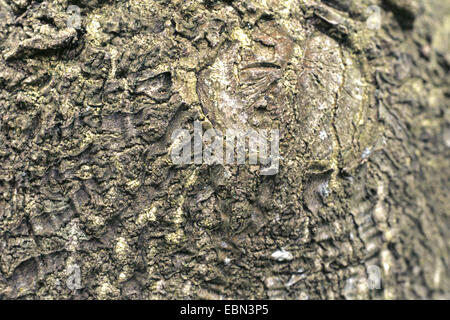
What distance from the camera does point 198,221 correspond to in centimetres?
163

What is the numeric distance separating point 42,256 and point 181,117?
0.75 meters

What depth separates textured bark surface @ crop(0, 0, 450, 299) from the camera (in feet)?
5.07

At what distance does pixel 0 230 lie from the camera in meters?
1.54

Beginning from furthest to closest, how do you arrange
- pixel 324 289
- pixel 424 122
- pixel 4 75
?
pixel 424 122, pixel 324 289, pixel 4 75

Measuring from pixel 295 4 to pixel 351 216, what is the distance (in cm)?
96

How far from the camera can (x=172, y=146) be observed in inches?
62.3

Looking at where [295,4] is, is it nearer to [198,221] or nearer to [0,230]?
[198,221]

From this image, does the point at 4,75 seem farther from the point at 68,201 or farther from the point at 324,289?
the point at 324,289

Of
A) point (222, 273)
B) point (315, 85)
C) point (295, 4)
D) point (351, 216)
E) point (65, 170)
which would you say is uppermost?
point (295, 4)

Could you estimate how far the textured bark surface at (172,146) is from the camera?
1.54 m

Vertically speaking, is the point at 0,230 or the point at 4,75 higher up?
the point at 4,75

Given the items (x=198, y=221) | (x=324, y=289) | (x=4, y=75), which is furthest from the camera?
(x=324, y=289)

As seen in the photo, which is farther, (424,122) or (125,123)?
(424,122)

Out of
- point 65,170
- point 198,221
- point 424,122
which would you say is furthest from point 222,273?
point 424,122
